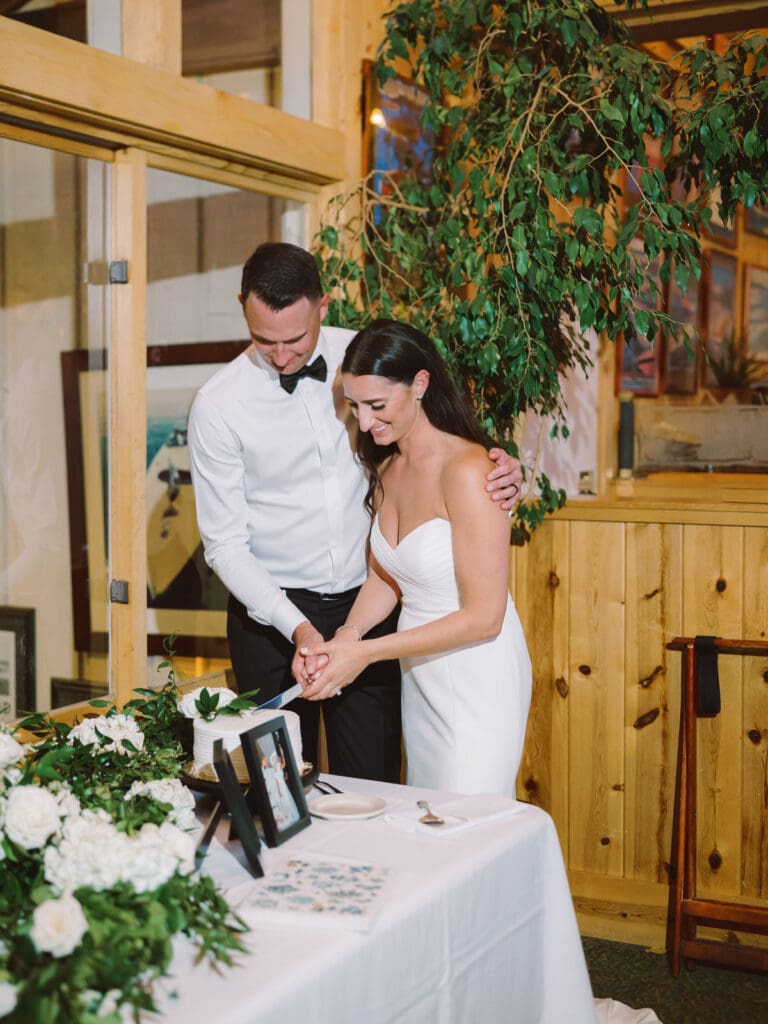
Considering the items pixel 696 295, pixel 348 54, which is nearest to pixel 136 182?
pixel 348 54

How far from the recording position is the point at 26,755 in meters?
1.81

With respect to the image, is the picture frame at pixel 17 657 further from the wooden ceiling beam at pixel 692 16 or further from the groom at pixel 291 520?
the wooden ceiling beam at pixel 692 16

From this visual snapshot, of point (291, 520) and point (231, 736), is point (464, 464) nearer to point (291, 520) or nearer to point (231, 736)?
point (291, 520)

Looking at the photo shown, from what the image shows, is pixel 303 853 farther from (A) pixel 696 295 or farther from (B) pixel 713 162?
(A) pixel 696 295

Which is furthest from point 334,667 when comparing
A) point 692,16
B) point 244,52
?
point 692,16

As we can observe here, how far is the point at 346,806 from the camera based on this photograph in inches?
77.2

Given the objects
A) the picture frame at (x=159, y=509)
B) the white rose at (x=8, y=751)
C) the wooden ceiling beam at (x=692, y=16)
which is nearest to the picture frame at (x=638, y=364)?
the wooden ceiling beam at (x=692, y=16)

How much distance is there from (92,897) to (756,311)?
201 inches

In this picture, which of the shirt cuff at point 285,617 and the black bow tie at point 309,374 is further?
the black bow tie at point 309,374

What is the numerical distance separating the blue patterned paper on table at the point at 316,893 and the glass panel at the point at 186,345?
1.72m

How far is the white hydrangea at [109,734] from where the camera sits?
190 centimetres

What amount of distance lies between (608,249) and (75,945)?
7.92 feet

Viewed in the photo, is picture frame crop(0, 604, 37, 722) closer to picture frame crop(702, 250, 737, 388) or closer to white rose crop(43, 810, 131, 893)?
white rose crop(43, 810, 131, 893)

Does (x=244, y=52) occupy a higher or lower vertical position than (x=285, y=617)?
higher
